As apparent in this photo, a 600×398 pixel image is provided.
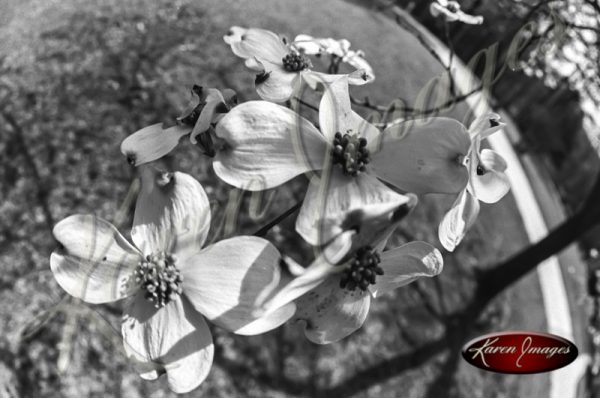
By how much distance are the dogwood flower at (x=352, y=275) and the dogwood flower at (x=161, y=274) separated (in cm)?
6

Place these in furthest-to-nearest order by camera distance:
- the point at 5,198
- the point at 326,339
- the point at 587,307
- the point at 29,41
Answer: the point at 587,307
the point at 29,41
the point at 5,198
the point at 326,339

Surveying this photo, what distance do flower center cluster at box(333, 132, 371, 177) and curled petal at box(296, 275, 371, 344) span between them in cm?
8

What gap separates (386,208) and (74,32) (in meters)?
1.35

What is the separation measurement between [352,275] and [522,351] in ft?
1.71

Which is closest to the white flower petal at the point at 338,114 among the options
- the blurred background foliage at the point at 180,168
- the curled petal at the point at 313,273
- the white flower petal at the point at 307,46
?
the curled petal at the point at 313,273

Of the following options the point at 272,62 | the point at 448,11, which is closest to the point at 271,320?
the point at 272,62

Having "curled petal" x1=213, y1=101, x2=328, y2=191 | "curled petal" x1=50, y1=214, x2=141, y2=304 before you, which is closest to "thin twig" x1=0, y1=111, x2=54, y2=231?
"curled petal" x1=50, y1=214, x2=141, y2=304

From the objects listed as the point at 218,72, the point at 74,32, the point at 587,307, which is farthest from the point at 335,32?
the point at 587,307

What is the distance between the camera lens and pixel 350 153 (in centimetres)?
42

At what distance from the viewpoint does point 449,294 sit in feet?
4.86

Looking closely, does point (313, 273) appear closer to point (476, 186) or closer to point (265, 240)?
point (265, 240)

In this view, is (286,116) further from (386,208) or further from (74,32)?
(74,32)

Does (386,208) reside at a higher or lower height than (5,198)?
higher

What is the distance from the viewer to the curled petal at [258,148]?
394 mm
